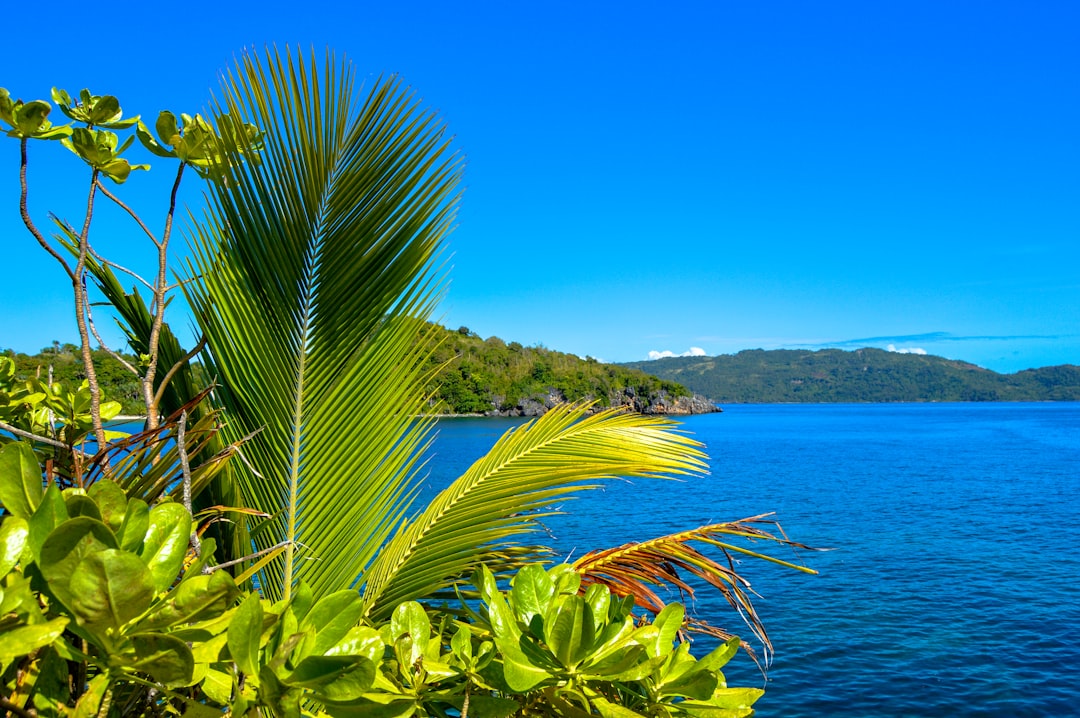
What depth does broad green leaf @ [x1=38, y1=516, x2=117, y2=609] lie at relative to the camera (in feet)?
2.43

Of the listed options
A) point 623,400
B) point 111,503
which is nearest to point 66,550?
point 111,503

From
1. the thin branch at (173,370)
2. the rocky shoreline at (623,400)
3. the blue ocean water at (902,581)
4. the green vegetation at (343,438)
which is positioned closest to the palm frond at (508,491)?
the green vegetation at (343,438)

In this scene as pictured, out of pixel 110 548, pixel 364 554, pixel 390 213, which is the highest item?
pixel 390 213

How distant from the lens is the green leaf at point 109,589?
2.36 feet

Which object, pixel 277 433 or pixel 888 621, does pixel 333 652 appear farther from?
pixel 888 621

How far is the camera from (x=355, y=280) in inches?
95.8

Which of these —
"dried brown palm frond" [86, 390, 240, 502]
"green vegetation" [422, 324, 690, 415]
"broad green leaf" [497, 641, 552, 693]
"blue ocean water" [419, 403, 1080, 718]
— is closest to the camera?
"broad green leaf" [497, 641, 552, 693]

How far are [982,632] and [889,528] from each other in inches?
374

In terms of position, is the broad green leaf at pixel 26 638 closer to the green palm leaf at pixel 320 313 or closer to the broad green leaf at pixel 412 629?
the broad green leaf at pixel 412 629

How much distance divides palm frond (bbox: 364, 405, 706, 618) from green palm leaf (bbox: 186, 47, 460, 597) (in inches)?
5.2

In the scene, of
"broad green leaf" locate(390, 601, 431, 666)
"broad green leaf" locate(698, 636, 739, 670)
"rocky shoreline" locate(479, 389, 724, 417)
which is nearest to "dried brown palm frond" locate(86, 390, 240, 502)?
"broad green leaf" locate(390, 601, 431, 666)

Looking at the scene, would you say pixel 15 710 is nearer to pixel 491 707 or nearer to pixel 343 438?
pixel 491 707

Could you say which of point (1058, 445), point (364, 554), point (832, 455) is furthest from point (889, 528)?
point (1058, 445)

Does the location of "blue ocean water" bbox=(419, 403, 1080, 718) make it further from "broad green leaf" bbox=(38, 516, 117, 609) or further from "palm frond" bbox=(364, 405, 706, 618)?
"broad green leaf" bbox=(38, 516, 117, 609)
